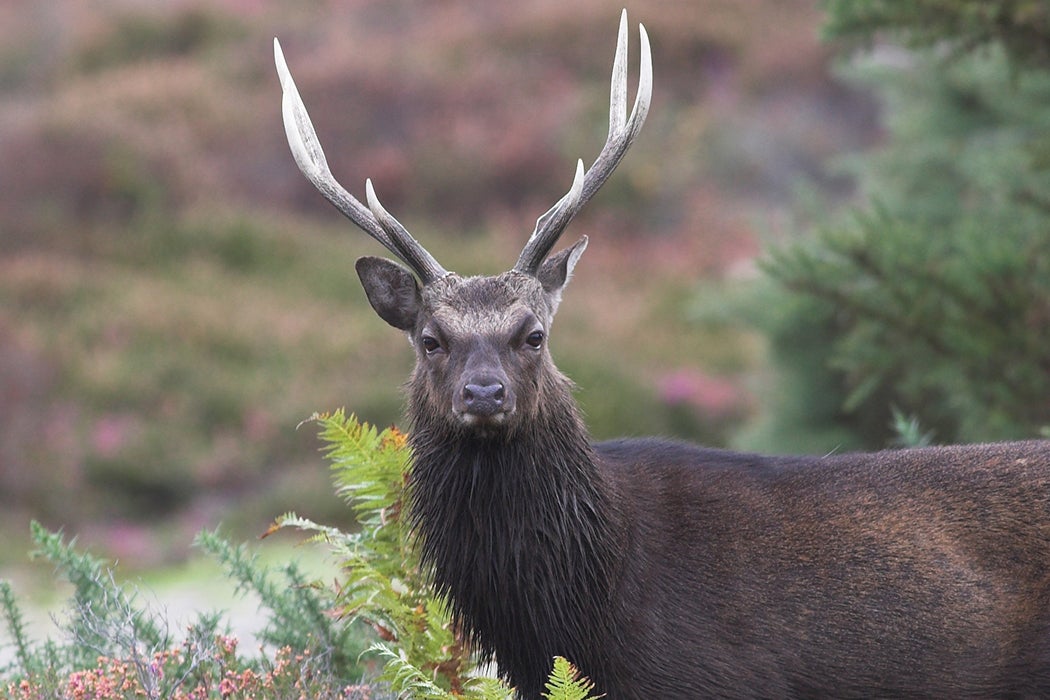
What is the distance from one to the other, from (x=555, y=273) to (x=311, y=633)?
66.2 inches

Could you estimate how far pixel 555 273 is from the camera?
16.4 feet

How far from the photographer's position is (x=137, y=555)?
43.0 feet

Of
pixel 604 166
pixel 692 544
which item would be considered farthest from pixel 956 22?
pixel 692 544

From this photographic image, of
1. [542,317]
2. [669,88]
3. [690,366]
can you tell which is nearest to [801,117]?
[669,88]

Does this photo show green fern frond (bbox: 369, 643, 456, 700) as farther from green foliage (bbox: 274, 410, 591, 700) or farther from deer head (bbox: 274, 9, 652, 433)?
deer head (bbox: 274, 9, 652, 433)

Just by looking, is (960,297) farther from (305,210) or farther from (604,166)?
(305,210)

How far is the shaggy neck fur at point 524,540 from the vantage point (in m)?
4.47

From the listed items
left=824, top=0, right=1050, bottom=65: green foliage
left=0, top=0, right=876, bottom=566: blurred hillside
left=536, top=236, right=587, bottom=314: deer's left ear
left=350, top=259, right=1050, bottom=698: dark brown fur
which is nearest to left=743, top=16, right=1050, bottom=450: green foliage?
left=824, top=0, right=1050, bottom=65: green foliage

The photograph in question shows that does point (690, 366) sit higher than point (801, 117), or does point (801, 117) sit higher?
point (801, 117)

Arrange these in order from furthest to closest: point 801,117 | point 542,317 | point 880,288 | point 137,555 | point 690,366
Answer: point 801,117, point 690,366, point 137,555, point 880,288, point 542,317

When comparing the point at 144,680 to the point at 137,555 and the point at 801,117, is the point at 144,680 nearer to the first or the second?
the point at 137,555

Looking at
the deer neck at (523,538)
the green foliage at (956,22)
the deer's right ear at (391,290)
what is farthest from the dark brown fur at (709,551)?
the green foliage at (956,22)

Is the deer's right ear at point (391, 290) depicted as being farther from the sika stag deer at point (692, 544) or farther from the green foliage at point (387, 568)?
Answer: the green foliage at point (387, 568)

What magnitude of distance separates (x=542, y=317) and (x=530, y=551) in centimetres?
80
